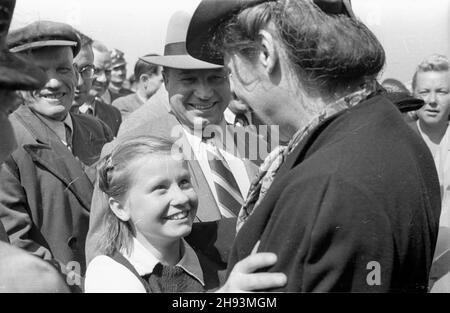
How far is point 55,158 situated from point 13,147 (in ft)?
4.19

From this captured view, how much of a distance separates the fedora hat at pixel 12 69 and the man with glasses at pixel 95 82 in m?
1.38

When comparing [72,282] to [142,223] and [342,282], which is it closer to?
[142,223]

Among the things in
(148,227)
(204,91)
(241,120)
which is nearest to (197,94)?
(204,91)

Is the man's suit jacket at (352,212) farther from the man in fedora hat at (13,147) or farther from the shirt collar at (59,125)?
the shirt collar at (59,125)

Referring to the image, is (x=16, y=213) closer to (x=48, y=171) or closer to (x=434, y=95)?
(x=48, y=171)

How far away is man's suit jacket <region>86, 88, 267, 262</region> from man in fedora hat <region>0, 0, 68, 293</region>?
94cm

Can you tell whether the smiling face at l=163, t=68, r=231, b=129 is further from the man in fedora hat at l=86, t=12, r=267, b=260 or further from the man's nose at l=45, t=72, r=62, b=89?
the man's nose at l=45, t=72, r=62, b=89

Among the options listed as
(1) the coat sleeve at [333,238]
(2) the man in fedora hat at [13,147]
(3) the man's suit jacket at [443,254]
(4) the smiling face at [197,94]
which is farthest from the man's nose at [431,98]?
(2) the man in fedora hat at [13,147]

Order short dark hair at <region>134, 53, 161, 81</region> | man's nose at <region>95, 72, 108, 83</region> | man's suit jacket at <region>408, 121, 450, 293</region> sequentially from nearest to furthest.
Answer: man's suit jacket at <region>408, 121, 450, 293</region> → short dark hair at <region>134, 53, 161, 81</region> → man's nose at <region>95, 72, 108, 83</region>

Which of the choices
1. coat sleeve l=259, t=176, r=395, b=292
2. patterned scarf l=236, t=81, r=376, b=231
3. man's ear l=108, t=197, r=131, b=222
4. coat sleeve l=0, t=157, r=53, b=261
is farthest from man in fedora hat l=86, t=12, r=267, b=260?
coat sleeve l=259, t=176, r=395, b=292

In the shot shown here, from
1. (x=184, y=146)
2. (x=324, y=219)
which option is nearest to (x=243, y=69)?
(x=324, y=219)

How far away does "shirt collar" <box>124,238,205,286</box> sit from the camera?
7.14ft

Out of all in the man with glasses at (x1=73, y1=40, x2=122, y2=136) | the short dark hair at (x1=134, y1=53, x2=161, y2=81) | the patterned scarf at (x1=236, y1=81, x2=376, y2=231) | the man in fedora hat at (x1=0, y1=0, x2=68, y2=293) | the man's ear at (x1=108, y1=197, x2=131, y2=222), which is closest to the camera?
the man in fedora hat at (x1=0, y1=0, x2=68, y2=293)

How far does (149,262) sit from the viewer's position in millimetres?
2193
